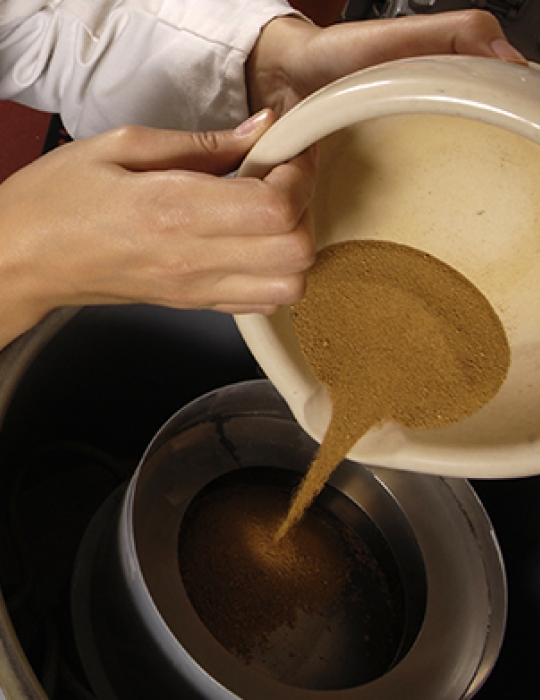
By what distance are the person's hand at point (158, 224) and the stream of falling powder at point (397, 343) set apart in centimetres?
8

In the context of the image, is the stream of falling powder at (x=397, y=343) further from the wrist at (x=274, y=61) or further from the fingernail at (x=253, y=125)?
the wrist at (x=274, y=61)

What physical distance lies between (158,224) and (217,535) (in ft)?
1.28

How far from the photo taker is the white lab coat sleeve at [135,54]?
625 mm

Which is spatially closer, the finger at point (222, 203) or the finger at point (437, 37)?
the finger at point (222, 203)

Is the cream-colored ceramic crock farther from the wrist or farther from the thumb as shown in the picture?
the wrist

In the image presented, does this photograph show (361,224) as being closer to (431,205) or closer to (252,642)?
(431,205)

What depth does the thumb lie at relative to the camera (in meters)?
0.42

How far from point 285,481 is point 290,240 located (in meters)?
0.44

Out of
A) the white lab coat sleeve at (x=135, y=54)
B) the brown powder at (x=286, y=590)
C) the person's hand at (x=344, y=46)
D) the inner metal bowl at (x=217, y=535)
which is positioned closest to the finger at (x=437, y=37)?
the person's hand at (x=344, y=46)

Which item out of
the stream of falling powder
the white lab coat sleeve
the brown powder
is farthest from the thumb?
the brown powder

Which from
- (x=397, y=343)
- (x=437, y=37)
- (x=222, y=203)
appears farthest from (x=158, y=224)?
(x=437, y=37)

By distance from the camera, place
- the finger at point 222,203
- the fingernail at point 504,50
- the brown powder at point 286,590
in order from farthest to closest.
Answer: the brown powder at point 286,590, the fingernail at point 504,50, the finger at point 222,203

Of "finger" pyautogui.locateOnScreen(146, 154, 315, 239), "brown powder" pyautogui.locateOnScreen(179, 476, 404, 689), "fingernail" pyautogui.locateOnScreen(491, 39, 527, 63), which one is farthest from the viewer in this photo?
"brown powder" pyautogui.locateOnScreen(179, 476, 404, 689)

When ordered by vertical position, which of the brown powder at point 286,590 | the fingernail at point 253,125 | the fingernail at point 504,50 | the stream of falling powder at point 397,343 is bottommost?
the brown powder at point 286,590
